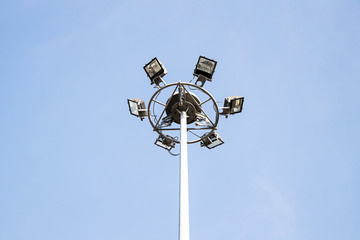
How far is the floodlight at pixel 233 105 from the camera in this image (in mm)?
11234

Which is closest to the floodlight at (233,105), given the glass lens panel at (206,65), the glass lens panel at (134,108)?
the glass lens panel at (206,65)

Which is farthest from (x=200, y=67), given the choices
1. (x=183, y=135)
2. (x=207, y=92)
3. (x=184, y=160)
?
(x=184, y=160)

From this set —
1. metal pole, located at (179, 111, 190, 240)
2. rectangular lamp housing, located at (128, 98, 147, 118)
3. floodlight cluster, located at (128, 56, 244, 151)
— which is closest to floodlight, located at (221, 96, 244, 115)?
floodlight cluster, located at (128, 56, 244, 151)

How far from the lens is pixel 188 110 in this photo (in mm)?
10898

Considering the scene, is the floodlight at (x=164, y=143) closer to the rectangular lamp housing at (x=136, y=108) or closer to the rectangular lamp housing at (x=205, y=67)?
the rectangular lamp housing at (x=136, y=108)

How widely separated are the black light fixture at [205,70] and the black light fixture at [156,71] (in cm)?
95

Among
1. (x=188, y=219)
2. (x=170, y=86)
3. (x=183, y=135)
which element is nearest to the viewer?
(x=188, y=219)

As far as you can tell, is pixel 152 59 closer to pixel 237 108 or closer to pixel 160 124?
pixel 160 124

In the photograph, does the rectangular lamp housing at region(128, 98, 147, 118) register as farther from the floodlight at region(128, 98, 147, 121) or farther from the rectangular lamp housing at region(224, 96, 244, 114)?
the rectangular lamp housing at region(224, 96, 244, 114)

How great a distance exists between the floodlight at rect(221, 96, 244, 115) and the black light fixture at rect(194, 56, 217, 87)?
90 cm

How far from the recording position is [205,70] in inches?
425

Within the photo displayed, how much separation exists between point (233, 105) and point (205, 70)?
130cm

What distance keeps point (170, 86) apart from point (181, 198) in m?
3.33

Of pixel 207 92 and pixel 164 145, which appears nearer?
pixel 207 92
